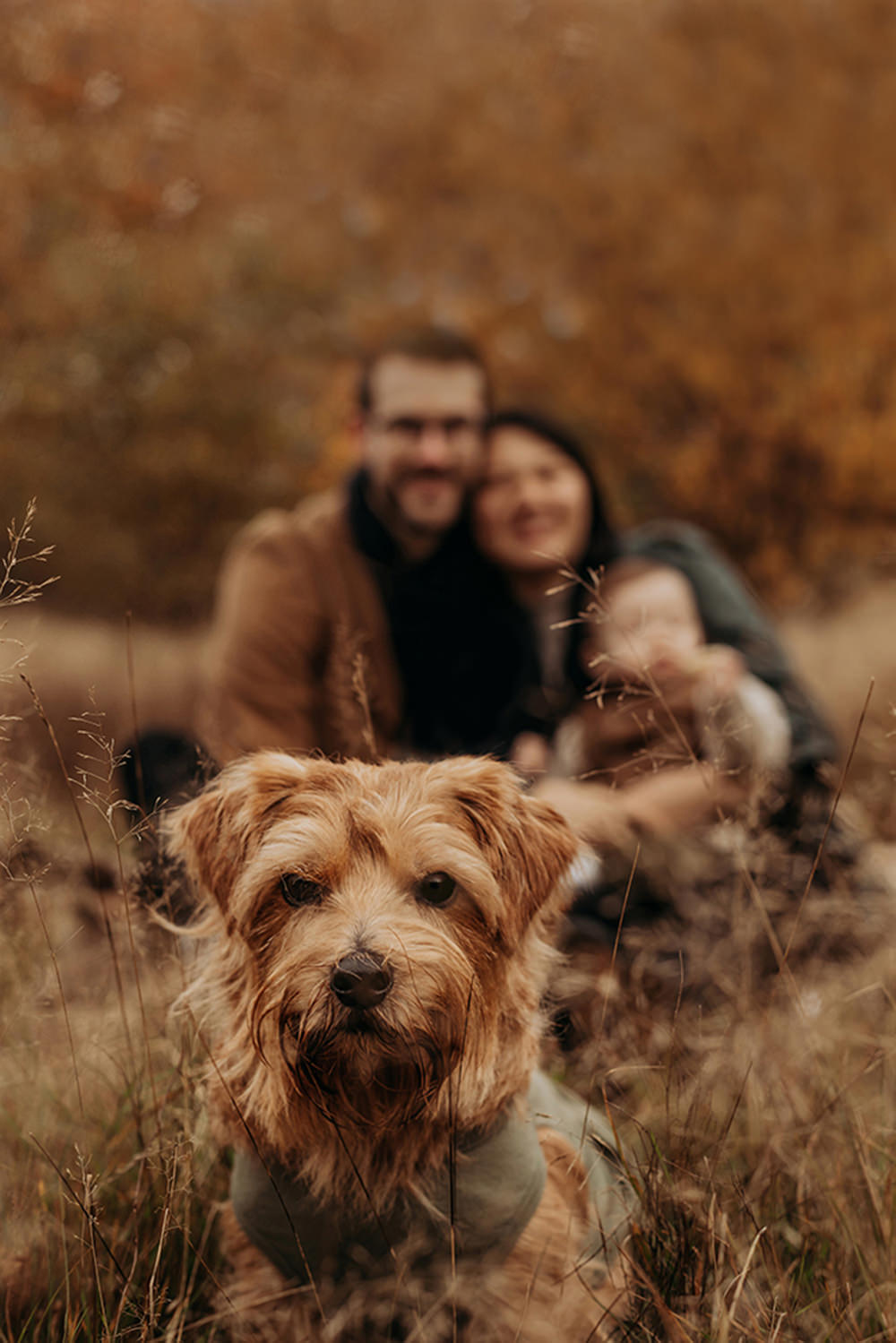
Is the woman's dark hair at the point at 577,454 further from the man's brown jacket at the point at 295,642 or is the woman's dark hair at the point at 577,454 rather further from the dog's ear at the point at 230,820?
the dog's ear at the point at 230,820

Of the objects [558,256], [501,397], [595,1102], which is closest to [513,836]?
[595,1102]

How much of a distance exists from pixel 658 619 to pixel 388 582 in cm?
148

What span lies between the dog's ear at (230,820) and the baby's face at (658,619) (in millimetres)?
1936

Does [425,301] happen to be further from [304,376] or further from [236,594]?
[236,594]

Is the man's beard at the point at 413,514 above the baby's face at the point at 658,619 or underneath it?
above

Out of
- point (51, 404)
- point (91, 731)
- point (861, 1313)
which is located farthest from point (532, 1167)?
point (51, 404)

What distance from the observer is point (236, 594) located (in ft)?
16.1

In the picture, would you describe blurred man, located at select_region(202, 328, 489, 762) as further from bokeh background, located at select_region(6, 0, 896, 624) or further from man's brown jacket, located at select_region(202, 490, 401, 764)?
bokeh background, located at select_region(6, 0, 896, 624)

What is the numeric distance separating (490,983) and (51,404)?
17.0 feet

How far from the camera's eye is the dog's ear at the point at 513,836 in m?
1.83

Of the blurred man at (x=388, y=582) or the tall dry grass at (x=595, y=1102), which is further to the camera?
the blurred man at (x=388, y=582)

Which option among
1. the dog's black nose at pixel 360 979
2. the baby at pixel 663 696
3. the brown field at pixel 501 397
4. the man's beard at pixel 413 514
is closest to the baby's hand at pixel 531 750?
the baby at pixel 663 696

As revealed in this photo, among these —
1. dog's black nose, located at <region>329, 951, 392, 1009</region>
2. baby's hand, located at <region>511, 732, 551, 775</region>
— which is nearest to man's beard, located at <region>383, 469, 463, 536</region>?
baby's hand, located at <region>511, 732, 551, 775</region>

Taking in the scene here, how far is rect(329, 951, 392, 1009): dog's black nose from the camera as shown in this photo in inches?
63.4
